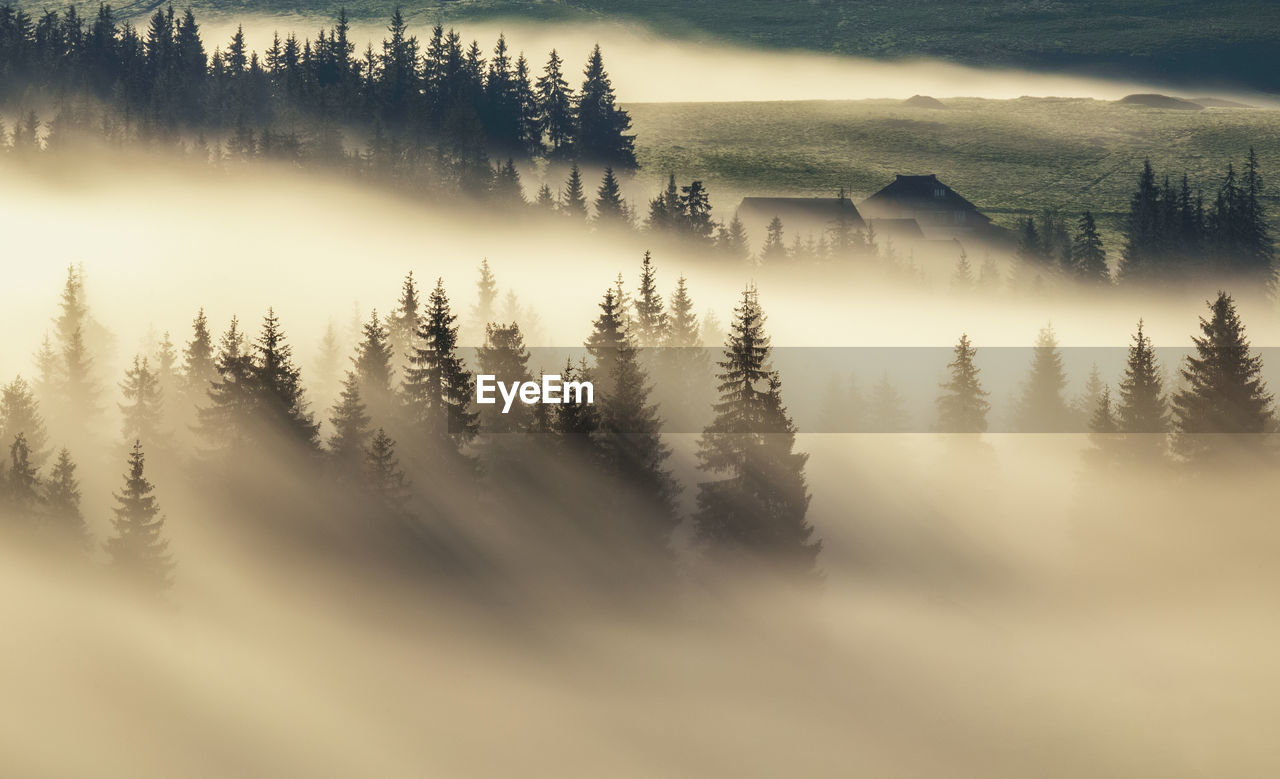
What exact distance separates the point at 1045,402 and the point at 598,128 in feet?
331

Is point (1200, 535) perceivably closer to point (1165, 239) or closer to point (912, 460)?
point (912, 460)

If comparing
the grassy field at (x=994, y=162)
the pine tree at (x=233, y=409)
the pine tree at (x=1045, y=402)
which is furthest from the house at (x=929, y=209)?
the pine tree at (x=233, y=409)

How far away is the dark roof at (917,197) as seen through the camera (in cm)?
15788

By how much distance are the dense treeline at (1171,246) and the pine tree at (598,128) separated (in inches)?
2058

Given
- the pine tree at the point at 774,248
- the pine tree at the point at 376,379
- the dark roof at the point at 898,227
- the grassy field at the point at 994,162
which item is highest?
the grassy field at the point at 994,162

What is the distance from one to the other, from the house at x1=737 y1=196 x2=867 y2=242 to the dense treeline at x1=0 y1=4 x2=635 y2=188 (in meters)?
25.5

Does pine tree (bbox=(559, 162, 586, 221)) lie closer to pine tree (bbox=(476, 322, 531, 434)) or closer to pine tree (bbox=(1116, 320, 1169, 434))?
pine tree (bbox=(1116, 320, 1169, 434))

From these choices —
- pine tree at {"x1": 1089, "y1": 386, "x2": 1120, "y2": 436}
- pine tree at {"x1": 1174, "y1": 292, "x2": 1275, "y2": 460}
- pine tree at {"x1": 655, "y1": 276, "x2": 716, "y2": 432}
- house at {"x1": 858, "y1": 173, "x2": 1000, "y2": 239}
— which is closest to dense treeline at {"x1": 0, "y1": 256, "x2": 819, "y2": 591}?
pine tree at {"x1": 655, "y1": 276, "x2": 716, "y2": 432}

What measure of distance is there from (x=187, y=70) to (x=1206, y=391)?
14530 centimetres

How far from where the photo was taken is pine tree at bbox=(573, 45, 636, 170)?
6914 inches

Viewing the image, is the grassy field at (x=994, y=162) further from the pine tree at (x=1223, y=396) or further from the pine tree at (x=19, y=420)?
the pine tree at (x=19, y=420)

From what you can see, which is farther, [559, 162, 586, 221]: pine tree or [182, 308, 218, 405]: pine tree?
[559, 162, 586, 221]: pine tree

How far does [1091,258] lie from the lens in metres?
140

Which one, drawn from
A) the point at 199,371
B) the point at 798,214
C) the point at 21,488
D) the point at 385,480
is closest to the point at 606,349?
the point at 385,480
